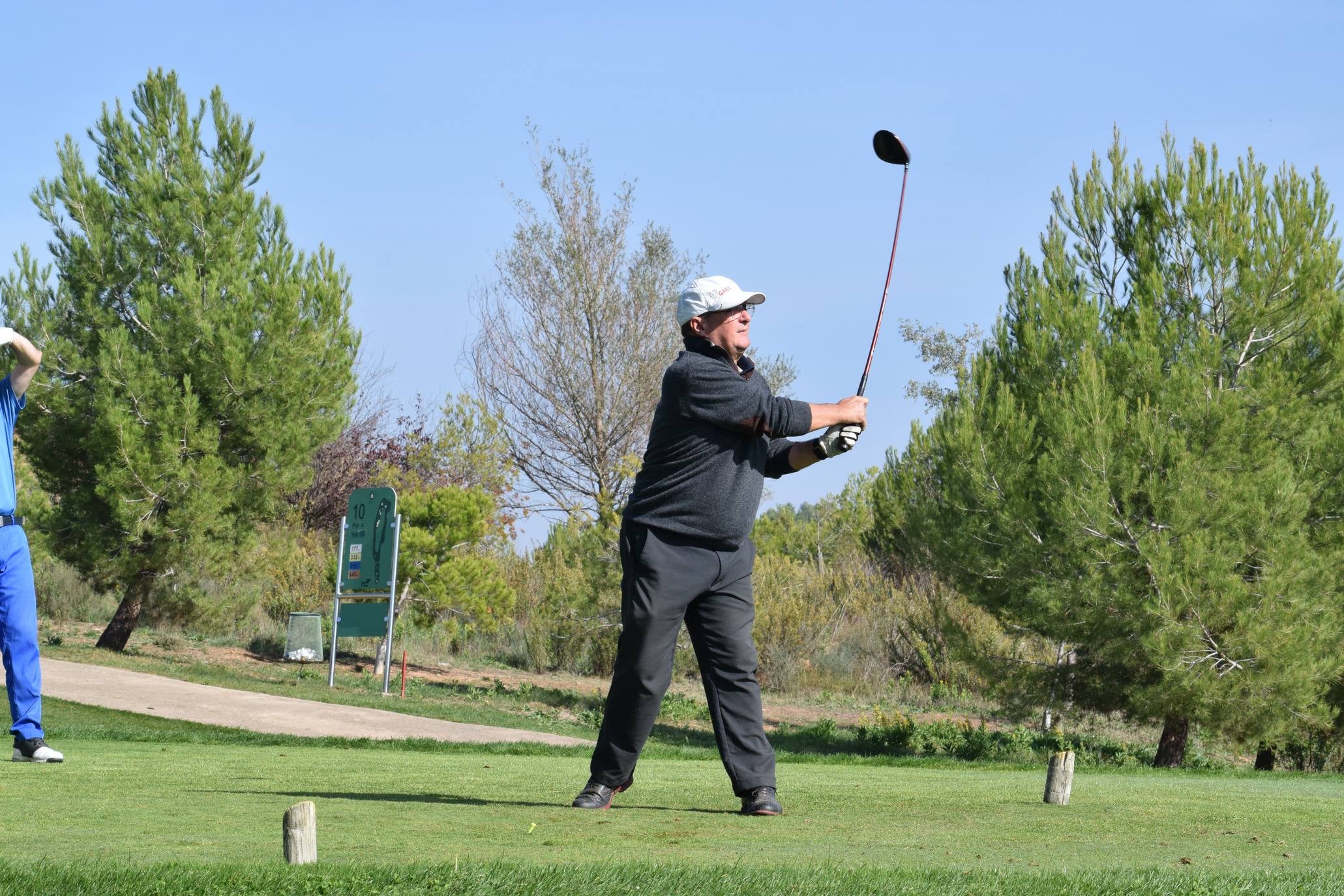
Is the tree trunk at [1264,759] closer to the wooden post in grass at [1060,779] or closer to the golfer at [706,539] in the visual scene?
the wooden post in grass at [1060,779]

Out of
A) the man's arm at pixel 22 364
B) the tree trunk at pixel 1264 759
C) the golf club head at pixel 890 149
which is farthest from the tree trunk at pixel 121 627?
the golf club head at pixel 890 149

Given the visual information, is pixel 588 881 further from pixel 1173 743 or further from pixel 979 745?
pixel 1173 743

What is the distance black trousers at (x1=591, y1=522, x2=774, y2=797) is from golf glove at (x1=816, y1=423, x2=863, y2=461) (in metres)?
0.46

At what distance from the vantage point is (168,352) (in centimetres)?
1886

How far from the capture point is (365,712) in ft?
45.2

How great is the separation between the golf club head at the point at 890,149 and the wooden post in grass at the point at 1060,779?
2.65 metres

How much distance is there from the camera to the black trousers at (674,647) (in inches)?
189

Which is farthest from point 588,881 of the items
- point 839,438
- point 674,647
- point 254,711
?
point 254,711

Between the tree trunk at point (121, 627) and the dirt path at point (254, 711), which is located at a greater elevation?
the tree trunk at point (121, 627)

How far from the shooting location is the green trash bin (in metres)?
20.5

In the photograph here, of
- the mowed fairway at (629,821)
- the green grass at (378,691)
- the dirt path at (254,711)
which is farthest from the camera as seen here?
the green grass at (378,691)

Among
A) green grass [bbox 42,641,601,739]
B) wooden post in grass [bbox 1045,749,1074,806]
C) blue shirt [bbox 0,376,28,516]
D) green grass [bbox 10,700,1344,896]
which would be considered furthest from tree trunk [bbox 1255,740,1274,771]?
blue shirt [bbox 0,376,28,516]

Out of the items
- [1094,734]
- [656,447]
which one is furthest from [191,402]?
[656,447]

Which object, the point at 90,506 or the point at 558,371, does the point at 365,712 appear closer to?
the point at 90,506
